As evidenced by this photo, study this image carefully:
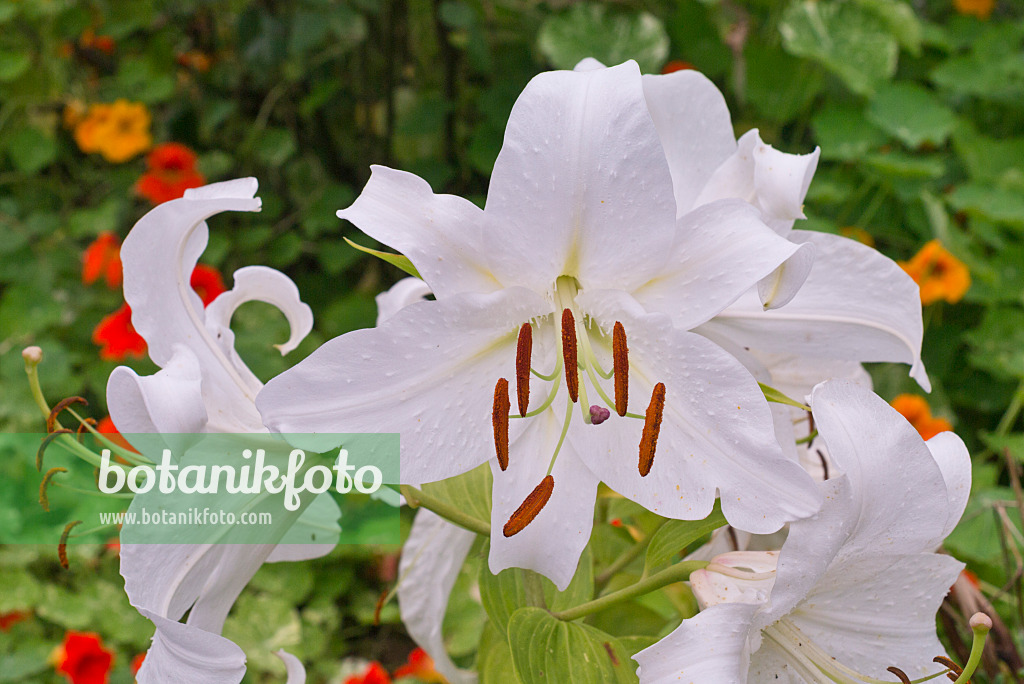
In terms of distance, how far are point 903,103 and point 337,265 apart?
41.7 inches

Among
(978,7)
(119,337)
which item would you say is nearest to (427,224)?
(119,337)

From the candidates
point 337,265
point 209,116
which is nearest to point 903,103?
point 337,265

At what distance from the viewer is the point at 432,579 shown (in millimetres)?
480

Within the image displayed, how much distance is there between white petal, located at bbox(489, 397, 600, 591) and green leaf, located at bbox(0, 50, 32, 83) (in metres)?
1.41

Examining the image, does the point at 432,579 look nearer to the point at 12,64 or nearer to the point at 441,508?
the point at 441,508

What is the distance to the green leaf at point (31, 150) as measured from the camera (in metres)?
1.45

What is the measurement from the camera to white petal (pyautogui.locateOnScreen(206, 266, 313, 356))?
1.34 feet

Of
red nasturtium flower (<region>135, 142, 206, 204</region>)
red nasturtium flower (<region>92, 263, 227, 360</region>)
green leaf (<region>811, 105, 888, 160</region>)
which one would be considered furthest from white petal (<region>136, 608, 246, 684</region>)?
green leaf (<region>811, 105, 888, 160</region>)

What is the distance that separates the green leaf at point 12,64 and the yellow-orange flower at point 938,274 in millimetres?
1483

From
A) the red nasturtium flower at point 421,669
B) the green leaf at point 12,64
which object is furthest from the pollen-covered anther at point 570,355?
the green leaf at point 12,64

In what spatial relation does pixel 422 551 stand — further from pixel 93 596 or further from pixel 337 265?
pixel 337 265

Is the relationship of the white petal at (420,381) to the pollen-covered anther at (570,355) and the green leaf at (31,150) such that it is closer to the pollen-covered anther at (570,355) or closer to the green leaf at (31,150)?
the pollen-covered anther at (570,355)

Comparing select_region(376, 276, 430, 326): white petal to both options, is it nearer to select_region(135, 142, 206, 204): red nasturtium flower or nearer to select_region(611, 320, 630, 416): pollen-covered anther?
select_region(611, 320, 630, 416): pollen-covered anther

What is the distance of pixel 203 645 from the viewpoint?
31 centimetres
